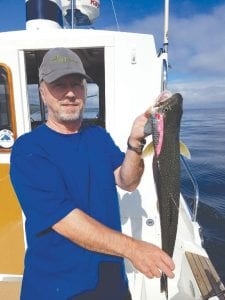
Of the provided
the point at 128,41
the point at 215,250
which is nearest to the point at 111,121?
the point at 128,41

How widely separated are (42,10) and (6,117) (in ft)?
4.24

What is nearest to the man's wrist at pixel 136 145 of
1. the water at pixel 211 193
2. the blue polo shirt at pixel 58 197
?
the blue polo shirt at pixel 58 197

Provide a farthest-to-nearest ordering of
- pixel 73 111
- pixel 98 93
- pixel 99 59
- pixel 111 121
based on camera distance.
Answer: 1. pixel 98 93
2. pixel 99 59
3. pixel 111 121
4. pixel 73 111

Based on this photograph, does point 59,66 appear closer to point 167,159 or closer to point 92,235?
point 167,159

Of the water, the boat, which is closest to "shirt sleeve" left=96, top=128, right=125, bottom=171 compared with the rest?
the boat

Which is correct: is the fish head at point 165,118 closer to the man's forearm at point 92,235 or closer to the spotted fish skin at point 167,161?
the spotted fish skin at point 167,161

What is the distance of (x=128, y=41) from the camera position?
136 inches

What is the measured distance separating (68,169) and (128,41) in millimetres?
2056

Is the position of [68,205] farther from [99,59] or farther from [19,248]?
[99,59]

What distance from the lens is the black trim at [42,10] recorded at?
3.71 metres

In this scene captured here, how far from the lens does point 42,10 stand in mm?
3740

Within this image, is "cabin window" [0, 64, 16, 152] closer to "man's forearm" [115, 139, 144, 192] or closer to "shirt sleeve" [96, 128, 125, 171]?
"shirt sleeve" [96, 128, 125, 171]

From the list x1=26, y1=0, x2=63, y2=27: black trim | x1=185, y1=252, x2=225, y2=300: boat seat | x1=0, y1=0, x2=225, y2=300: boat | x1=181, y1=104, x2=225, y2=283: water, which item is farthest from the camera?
x1=181, y1=104, x2=225, y2=283: water

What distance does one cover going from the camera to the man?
1651 mm
